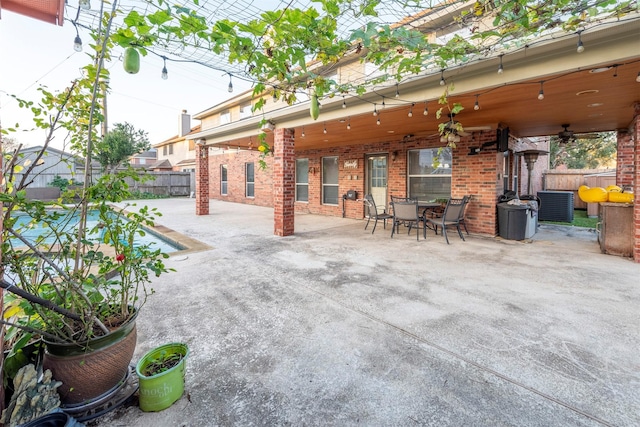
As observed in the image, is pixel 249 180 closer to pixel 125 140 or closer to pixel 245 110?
pixel 245 110

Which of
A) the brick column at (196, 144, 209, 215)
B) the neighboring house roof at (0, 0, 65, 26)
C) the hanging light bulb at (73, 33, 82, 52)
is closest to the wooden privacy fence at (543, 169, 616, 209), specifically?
the brick column at (196, 144, 209, 215)

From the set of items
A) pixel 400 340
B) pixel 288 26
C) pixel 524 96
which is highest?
pixel 524 96

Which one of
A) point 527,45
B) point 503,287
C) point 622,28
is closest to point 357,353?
point 503,287

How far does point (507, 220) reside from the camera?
19.3 feet

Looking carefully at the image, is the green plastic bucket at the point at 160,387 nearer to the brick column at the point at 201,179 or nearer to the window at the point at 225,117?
the brick column at the point at 201,179

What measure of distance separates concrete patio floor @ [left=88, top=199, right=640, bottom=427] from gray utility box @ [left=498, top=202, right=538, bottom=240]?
60.0 inches

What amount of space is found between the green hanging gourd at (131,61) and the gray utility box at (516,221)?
6.25m

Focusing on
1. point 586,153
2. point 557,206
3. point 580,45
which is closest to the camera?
point 580,45

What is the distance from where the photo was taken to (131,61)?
192 cm

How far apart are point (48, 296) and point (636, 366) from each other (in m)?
3.50

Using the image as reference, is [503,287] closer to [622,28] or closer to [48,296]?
[622,28]

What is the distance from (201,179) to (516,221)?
8318 mm

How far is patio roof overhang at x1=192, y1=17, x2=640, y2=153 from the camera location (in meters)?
3.09

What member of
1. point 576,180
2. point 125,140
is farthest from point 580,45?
point 125,140
